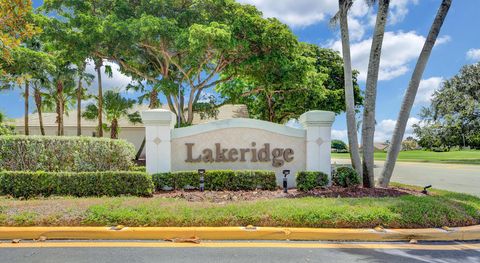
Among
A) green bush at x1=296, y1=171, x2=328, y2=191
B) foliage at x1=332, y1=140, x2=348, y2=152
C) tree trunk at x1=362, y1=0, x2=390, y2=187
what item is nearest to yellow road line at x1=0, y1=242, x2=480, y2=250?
green bush at x1=296, y1=171, x2=328, y2=191

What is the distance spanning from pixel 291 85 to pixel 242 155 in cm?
1102

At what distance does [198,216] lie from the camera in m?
5.84

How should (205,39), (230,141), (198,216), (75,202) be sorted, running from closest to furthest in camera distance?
(198,216), (75,202), (230,141), (205,39)

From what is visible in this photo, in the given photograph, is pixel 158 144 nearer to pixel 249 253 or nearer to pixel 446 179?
pixel 249 253

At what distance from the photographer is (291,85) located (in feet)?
69.1

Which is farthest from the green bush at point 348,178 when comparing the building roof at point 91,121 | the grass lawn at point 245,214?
the building roof at point 91,121

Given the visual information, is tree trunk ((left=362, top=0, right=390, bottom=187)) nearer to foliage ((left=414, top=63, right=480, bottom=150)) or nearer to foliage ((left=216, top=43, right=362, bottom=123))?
foliage ((left=216, top=43, right=362, bottom=123))

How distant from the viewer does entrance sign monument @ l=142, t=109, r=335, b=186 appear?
10.7m

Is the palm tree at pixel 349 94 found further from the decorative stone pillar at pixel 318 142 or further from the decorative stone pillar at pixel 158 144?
the decorative stone pillar at pixel 158 144

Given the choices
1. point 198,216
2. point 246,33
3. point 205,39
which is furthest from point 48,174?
point 246,33

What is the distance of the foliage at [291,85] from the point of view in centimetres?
1956

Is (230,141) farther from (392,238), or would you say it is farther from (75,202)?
(392,238)

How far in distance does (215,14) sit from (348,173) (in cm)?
1306

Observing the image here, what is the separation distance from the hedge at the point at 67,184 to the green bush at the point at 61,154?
1.94 meters
